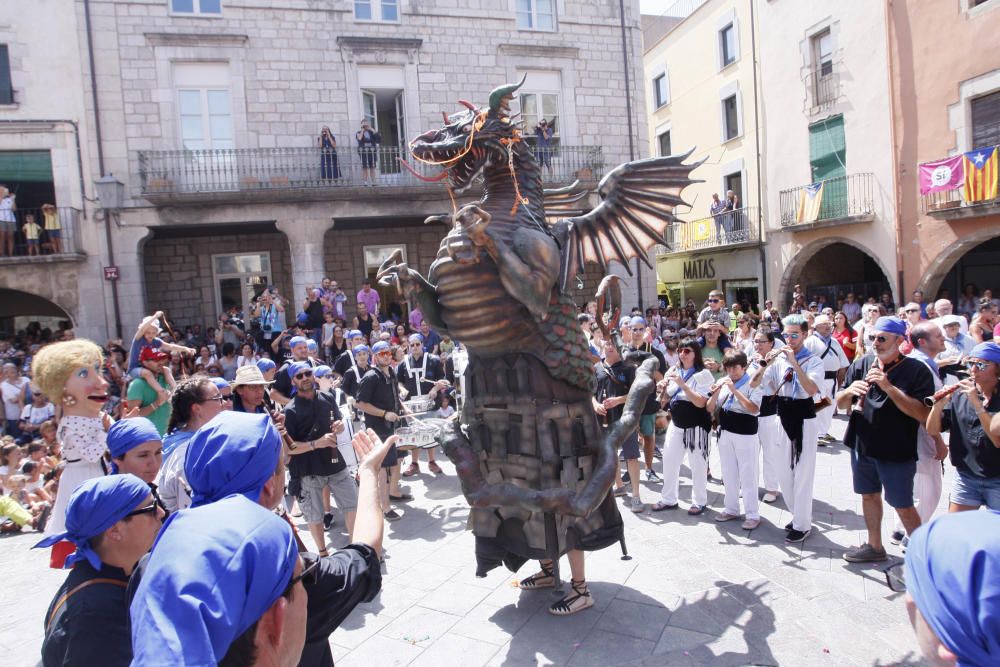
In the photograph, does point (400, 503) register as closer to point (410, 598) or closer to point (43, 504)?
point (410, 598)

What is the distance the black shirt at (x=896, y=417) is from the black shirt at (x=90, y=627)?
4345mm

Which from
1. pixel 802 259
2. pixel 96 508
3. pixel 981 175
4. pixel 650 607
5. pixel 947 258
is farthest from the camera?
pixel 802 259

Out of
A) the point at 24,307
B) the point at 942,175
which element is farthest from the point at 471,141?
the point at 24,307

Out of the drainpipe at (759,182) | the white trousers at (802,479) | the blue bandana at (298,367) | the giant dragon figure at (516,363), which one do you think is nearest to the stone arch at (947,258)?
the drainpipe at (759,182)

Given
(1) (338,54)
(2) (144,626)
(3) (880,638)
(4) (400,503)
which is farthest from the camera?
(1) (338,54)

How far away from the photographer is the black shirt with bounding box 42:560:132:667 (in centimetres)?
180

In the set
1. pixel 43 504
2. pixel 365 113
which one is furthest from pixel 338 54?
pixel 43 504

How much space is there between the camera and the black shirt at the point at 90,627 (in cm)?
180

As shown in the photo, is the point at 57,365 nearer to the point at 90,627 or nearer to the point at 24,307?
the point at 90,627

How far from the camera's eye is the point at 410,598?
4.36 metres

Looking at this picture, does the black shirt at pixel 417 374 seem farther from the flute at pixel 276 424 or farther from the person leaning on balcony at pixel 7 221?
the person leaning on balcony at pixel 7 221

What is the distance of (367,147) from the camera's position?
14.9m

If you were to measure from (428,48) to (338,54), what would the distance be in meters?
2.19

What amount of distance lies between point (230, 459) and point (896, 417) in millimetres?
4195
